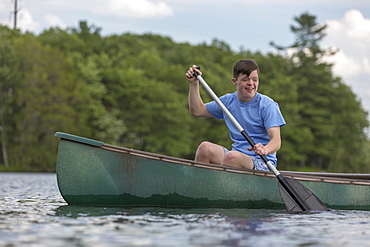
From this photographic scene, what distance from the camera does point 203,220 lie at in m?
5.25

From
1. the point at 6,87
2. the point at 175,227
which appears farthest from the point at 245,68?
the point at 6,87

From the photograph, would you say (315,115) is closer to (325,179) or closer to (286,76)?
(286,76)

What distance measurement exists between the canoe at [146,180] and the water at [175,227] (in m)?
0.15

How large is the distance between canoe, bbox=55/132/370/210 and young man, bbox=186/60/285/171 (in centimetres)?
13

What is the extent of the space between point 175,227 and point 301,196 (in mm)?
2059

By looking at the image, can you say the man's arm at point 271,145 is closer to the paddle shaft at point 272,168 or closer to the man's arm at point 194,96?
the paddle shaft at point 272,168

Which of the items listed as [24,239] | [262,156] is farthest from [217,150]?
[24,239]

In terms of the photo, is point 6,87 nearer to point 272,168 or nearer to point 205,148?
point 205,148

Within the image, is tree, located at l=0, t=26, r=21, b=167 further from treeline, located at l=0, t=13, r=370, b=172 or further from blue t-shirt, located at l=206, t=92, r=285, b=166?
blue t-shirt, located at l=206, t=92, r=285, b=166

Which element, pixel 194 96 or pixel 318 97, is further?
pixel 318 97

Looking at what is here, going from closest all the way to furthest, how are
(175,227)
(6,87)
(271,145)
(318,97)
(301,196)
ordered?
1. (175,227)
2. (271,145)
3. (301,196)
4. (6,87)
5. (318,97)

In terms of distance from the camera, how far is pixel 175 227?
15.6 feet

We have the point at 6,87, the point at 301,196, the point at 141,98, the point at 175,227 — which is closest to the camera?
the point at 175,227

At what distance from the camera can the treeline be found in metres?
35.8
